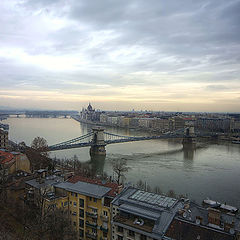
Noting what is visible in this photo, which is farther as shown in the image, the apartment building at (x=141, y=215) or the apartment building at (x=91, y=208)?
the apartment building at (x=91, y=208)

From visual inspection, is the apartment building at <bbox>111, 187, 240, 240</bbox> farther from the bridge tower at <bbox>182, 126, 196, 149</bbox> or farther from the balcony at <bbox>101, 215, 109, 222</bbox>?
the bridge tower at <bbox>182, 126, 196, 149</bbox>

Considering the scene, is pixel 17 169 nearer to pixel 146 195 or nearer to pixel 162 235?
pixel 146 195

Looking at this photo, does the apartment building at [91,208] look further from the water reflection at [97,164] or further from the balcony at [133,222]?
the water reflection at [97,164]

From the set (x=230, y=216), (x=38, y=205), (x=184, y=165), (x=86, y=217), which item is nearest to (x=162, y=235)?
(x=230, y=216)

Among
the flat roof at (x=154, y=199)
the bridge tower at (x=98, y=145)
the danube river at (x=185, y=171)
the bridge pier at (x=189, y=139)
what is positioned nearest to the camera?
the flat roof at (x=154, y=199)

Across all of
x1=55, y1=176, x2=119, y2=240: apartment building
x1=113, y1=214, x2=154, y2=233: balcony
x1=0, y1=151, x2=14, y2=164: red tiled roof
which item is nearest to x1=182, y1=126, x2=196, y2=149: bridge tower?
x1=0, y1=151, x2=14, y2=164: red tiled roof

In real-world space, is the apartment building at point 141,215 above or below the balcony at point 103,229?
above

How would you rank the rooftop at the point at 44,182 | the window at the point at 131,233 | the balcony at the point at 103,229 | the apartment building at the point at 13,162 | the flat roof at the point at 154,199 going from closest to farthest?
the window at the point at 131,233 → the flat roof at the point at 154,199 → the balcony at the point at 103,229 → the rooftop at the point at 44,182 → the apartment building at the point at 13,162

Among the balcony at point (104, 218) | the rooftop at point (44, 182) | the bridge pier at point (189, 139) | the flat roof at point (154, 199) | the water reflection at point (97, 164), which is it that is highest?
the flat roof at point (154, 199)

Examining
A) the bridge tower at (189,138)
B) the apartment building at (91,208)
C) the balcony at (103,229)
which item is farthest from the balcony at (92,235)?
the bridge tower at (189,138)
